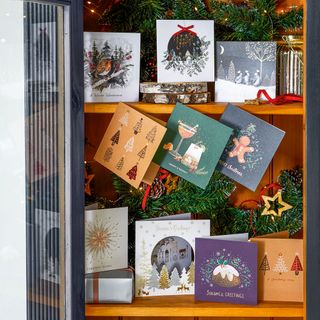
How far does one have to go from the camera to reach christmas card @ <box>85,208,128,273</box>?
197 cm

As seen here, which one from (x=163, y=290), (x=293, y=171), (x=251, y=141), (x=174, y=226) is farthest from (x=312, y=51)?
(x=163, y=290)

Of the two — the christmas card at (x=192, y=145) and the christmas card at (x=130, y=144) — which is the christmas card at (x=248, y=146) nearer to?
the christmas card at (x=192, y=145)

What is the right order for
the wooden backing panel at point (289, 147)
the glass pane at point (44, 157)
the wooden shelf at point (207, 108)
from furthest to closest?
the wooden backing panel at point (289, 147)
the wooden shelf at point (207, 108)
the glass pane at point (44, 157)

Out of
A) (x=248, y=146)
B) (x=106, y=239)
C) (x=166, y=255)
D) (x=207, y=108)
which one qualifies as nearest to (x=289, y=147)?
(x=248, y=146)

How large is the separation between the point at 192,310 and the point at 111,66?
2.21 ft

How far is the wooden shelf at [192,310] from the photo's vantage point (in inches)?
76.4

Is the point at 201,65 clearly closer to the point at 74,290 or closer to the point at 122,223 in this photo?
the point at 122,223

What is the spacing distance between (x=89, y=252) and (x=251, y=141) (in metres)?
0.51

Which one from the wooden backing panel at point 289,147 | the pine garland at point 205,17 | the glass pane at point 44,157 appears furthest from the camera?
the wooden backing panel at point 289,147

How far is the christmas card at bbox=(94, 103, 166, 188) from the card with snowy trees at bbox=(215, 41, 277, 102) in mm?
242

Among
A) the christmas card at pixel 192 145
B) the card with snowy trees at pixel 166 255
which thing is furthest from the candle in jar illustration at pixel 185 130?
the card with snowy trees at pixel 166 255

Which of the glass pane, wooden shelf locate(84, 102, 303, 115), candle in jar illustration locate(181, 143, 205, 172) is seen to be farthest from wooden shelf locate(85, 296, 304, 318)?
wooden shelf locate(84, 102, 303, 115)

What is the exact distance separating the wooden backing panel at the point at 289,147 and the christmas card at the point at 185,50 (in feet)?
1.10

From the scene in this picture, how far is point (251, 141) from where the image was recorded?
2.00 m
